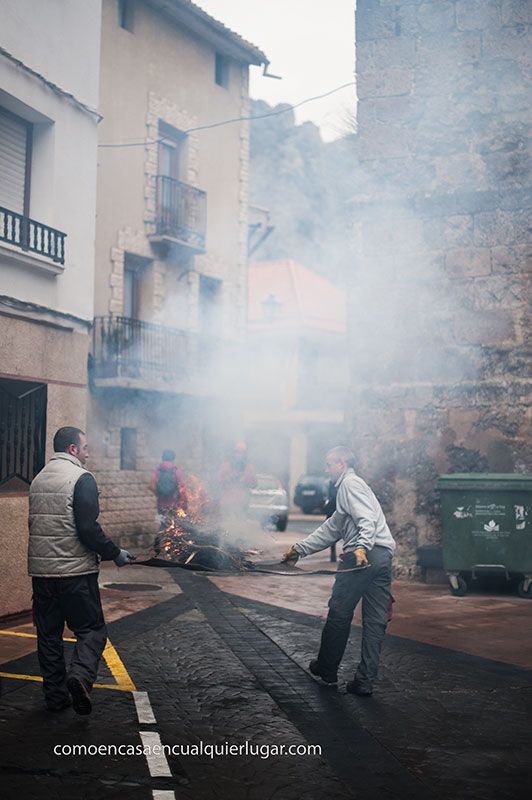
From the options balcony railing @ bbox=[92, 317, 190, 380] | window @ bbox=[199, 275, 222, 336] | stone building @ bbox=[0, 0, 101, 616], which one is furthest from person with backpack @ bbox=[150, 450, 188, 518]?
window @ bbox=[199, 275, 222, 336]

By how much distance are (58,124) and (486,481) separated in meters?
5.82

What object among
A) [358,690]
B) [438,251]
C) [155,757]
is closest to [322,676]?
[358,690]

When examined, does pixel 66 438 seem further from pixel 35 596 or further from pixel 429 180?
pixel 429 180

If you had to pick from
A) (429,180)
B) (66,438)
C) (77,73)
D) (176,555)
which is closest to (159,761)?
(66,438)

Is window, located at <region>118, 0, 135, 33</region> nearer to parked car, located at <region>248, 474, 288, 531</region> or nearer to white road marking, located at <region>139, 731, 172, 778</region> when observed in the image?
parked car, located at <region>248, 474, 288, 531</region>

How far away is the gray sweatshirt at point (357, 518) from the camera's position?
6.21 meters

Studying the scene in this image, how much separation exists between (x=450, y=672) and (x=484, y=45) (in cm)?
824

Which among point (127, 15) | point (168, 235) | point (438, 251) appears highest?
point (127, 15)

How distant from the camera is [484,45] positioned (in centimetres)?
1180

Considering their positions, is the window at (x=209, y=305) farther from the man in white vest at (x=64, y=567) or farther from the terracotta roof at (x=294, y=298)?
the man in white vest at (x=64, y=567)

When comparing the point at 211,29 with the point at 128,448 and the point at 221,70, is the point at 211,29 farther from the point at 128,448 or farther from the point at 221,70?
the point at 128,448

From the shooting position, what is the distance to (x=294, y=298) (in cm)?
3628

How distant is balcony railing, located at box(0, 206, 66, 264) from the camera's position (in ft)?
28.7

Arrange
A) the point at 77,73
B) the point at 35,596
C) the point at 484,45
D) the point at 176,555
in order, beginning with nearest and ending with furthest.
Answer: the point at 35,596, the point at 77,73, the point at 176,555, the point at 484,45
